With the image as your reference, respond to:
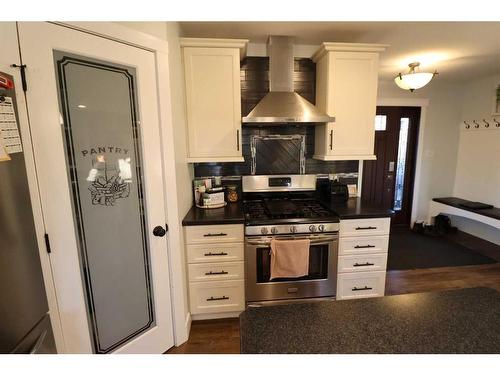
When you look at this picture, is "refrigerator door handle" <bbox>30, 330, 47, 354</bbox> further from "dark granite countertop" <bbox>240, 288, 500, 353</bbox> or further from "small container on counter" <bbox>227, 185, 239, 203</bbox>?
"small container on counter" <bbox>227, 185, 239, 203</bbox>

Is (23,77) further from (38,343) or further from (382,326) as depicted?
(382,326)

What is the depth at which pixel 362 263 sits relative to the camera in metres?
2.17

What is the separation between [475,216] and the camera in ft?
11.3

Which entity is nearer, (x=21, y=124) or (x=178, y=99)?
(x=21, y=124)

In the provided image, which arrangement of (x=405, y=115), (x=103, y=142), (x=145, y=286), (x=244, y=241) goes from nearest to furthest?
(x=103, y=142)
(x=145, y=286)
(x=244, y=241)
(x=405, y=115)

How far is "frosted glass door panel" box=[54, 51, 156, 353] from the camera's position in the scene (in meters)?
1.27

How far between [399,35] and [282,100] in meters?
1.23

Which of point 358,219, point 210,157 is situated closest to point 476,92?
point 358,219

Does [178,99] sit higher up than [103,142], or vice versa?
[178,99]

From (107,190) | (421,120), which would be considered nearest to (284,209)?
(107,190)

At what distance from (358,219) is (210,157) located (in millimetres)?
1393

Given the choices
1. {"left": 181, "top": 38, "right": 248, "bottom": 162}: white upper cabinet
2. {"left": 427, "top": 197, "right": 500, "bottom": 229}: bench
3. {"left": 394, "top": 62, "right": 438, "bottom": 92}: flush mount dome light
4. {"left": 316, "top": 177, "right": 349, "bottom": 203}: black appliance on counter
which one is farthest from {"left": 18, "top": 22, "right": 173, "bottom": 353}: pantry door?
{"left": 427, "top": 197, "right": 500, "bottom": 229}: bench
